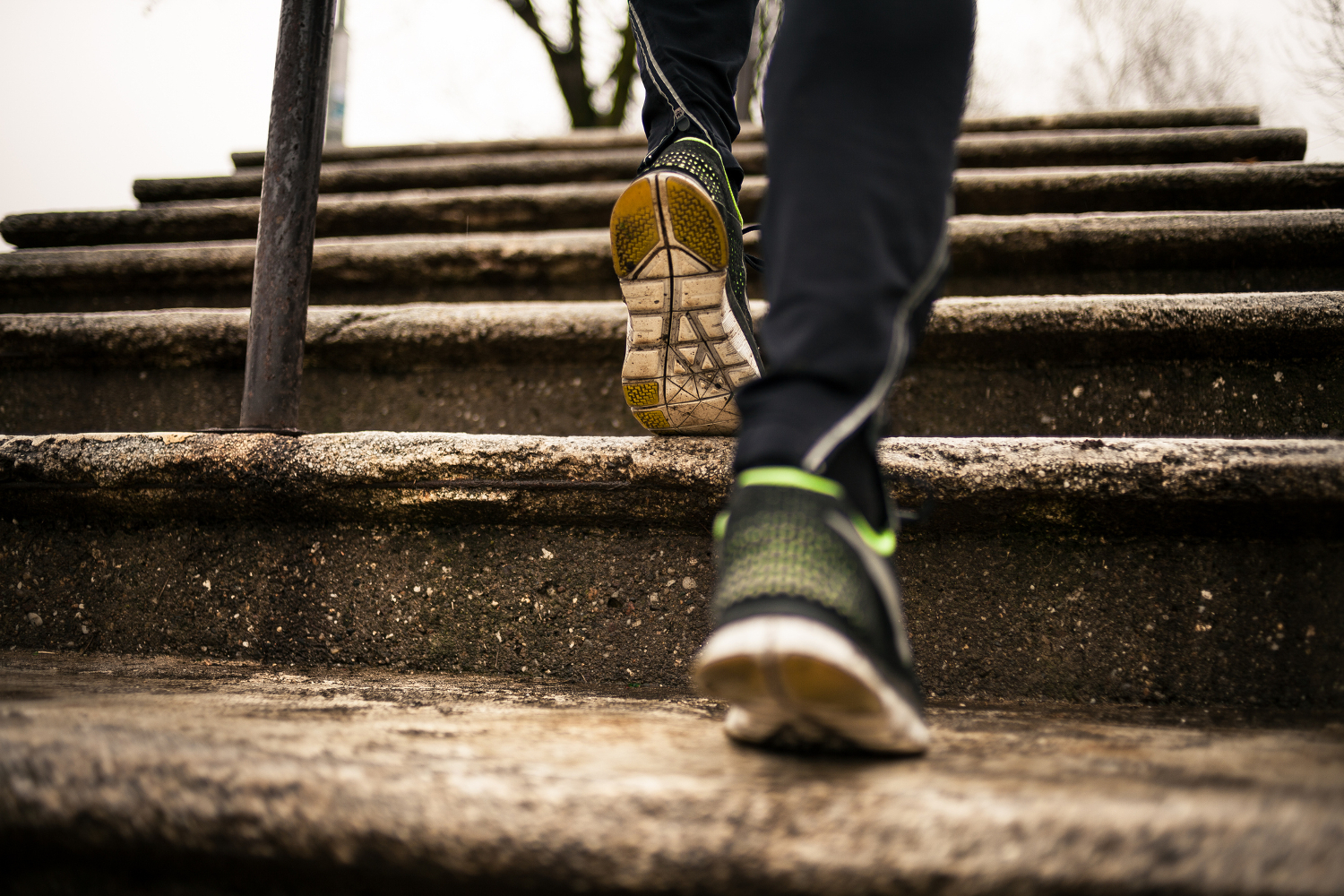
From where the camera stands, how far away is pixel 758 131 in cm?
296

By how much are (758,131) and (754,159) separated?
2.21 ft

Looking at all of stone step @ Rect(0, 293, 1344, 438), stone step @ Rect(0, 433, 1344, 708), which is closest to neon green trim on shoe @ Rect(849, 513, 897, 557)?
stone step @ Rect(0, 433, 1344, 708)

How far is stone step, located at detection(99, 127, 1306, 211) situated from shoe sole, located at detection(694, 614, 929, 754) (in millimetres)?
2201

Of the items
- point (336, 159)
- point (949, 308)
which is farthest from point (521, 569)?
point (336, 159)

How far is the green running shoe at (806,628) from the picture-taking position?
0.44 metres

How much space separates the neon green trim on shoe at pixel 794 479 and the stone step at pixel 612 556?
13.3 inches

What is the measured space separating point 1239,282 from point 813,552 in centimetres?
148

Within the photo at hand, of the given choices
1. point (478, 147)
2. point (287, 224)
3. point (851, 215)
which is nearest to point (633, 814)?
point (851, 215)

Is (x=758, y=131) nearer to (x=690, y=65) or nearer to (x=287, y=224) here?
(x=690, y=65)

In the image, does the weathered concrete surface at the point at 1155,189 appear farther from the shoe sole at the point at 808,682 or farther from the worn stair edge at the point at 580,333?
the shoe sole at the point at 808,682

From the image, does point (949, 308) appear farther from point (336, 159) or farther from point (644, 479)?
point (336, 159)

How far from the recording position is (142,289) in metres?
1.76

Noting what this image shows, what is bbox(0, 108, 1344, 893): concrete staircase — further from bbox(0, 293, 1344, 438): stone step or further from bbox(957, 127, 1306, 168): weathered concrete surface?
bbox(957, 127, 1306, 168): weathered concrete surface

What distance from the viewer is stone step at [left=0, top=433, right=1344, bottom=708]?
778mm
